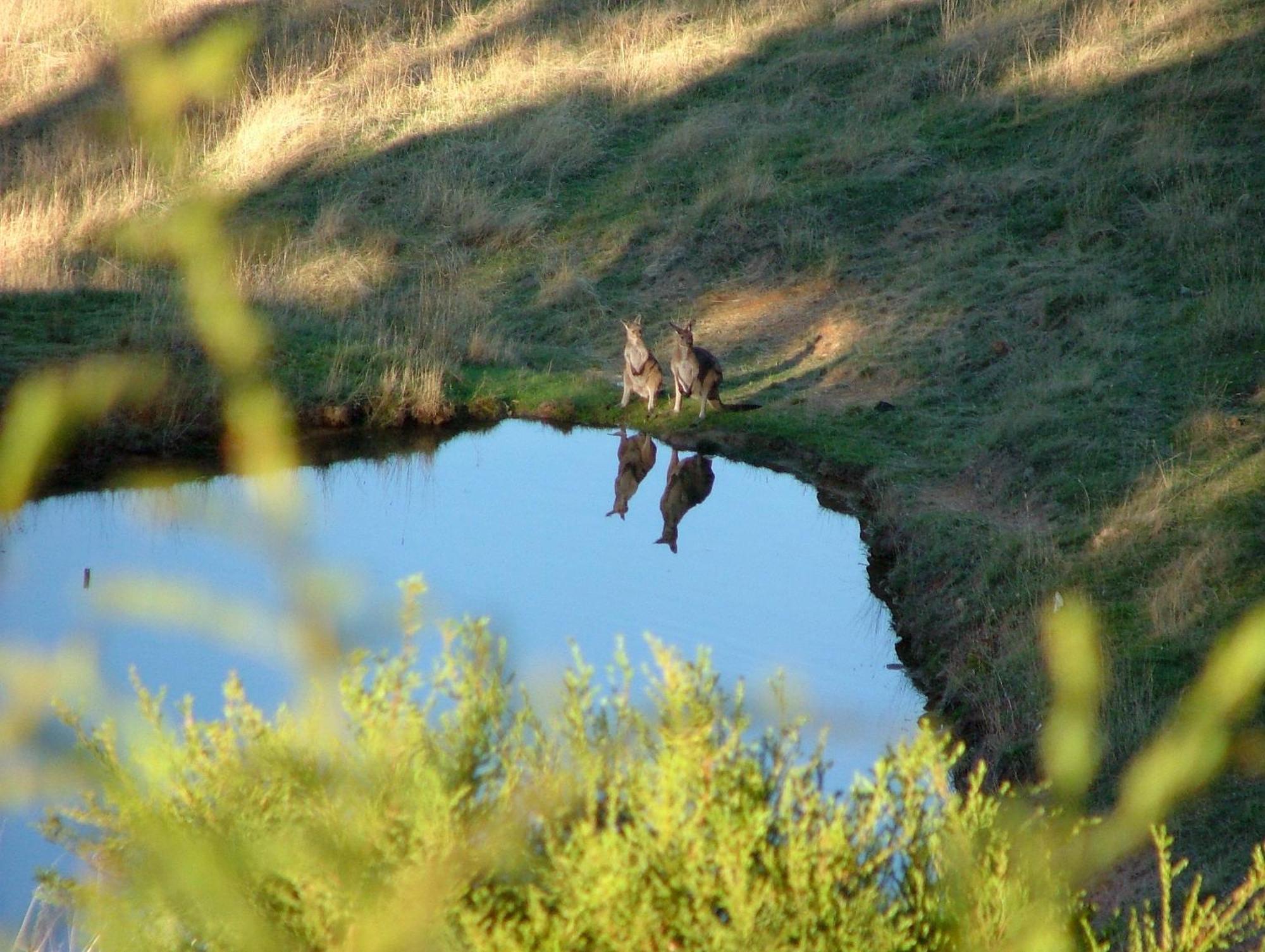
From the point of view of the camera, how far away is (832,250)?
48.3 feet

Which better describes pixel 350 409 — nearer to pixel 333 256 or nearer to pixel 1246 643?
pixel 333 256

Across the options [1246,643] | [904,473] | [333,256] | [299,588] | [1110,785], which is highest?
[333,256]

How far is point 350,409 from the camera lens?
12.0 m

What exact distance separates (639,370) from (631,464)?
916 millimetres

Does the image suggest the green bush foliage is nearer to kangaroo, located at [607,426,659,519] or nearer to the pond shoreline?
the pond shoreline

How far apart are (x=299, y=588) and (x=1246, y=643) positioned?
113cm

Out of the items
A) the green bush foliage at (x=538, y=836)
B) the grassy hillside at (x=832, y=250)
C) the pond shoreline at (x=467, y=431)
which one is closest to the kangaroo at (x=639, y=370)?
the pond shoreline at (x=467, y=431)

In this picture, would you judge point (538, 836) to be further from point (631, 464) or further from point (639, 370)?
point (639, 370)

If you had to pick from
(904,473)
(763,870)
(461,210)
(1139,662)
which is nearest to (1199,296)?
(904,473)

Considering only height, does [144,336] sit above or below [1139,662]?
above

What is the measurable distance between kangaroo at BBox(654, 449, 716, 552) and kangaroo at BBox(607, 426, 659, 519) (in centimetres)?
20

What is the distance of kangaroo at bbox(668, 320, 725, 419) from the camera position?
37.8 feet

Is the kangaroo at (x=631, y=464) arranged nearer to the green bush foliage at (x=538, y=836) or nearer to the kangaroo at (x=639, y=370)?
the kangaroo at (x=639, y=370)

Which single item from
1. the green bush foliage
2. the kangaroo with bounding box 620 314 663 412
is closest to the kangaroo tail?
the kangaroo with bounding box 620 314 663 412
